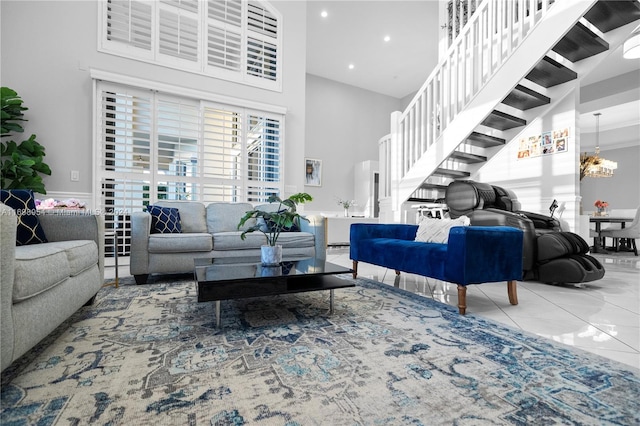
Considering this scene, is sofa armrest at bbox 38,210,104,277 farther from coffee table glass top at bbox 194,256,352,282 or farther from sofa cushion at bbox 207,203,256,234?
sofa cushion at bbox 207,203,256,234

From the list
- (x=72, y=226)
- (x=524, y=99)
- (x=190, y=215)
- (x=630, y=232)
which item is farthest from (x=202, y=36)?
(x=630, y=232)

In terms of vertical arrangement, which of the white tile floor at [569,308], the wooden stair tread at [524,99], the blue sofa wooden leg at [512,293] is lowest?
the white tile floor at [569,308]

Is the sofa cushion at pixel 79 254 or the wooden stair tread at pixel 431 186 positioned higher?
the wooden stair tread at pixel 431 186

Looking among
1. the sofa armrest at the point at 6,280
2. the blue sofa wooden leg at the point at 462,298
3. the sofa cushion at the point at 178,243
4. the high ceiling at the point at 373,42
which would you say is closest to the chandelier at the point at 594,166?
the high ceiling at the point at 373,42

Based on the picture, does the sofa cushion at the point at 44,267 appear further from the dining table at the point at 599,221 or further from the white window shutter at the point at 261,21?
the dining table at the point at 599,221

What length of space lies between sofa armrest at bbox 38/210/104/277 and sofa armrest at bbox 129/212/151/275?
673 mm

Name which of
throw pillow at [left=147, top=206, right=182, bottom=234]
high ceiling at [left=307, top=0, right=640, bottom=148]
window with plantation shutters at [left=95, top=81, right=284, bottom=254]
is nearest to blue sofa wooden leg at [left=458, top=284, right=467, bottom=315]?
throw pillow at [left=147, top=206, right=182, bottom=234]

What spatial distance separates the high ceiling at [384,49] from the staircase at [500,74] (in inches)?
96.5

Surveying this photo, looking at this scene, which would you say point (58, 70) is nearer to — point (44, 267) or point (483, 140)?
point (44, 267)

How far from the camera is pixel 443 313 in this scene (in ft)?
6.81

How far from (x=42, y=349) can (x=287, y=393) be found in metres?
1.26

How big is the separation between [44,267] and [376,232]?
262 cm

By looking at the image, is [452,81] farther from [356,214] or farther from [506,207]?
[356,214]

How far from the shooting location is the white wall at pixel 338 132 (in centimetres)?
764
